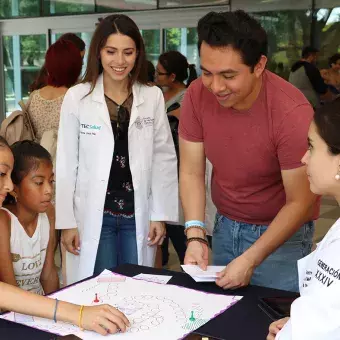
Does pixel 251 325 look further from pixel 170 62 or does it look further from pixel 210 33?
pixel 170 62

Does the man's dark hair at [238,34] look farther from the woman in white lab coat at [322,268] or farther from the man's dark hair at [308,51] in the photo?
the man's dark hair at [308,51]

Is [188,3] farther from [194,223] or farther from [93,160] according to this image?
[194,223]

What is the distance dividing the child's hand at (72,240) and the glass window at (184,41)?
5.65 m

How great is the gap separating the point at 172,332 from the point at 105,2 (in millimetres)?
7813

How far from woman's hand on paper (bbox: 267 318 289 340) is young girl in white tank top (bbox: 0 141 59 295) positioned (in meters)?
0.99

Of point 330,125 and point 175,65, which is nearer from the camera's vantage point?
point 330,125

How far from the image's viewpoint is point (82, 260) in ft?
8.05

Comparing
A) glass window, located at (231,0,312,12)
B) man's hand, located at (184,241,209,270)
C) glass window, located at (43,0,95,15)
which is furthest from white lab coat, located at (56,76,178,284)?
glass window, located at (43,0,95,15)

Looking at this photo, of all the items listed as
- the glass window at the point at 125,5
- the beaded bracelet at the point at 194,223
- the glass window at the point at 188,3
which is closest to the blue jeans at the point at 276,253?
the beaded bracelet at the point at 194,223

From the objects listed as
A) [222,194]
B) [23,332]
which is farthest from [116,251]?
A: [23,332]

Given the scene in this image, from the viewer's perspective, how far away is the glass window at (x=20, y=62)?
30.9 feet

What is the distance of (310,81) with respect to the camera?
6.79 metres

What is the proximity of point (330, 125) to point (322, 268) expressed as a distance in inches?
13.6

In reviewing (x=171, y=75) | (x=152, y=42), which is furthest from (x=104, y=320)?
(x=152, y=42)
